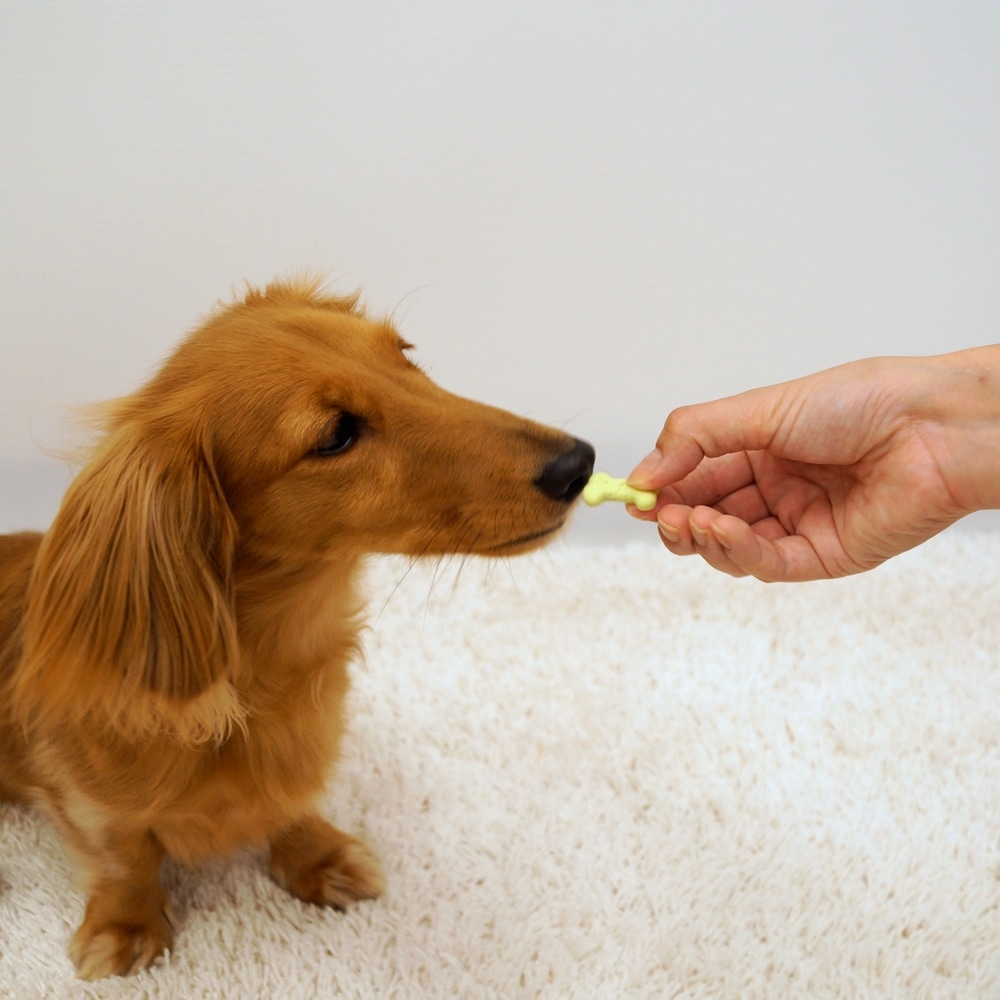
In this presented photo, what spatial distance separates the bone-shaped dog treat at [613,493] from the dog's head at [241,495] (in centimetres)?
6

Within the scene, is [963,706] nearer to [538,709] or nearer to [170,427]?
[538,709]

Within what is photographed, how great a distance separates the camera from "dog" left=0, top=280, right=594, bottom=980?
4.04 ft

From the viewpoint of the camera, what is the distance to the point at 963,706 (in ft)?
6.97

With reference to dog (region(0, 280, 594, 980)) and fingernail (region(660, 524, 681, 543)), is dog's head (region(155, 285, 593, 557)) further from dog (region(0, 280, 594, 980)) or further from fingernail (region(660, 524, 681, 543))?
fingernail (region(660, 524, 681, 543))

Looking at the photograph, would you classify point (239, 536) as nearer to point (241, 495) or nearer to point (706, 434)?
point (241, 495)

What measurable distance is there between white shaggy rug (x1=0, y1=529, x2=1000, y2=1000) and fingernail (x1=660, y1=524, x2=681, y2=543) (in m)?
0.46

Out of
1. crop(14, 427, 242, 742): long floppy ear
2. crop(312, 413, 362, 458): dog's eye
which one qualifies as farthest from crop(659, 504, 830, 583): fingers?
crop(14, 427, 242, 742): long floppy ear

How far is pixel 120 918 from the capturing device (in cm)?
161

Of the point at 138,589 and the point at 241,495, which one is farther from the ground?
the point at 241,495

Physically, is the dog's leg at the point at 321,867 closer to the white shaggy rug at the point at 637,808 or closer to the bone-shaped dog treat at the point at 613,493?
the white shaggy rug at the point at 637,808

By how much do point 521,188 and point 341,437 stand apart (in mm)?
1182

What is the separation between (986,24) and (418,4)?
1.27 meters

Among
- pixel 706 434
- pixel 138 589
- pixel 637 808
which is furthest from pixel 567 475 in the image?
pixel 637 808

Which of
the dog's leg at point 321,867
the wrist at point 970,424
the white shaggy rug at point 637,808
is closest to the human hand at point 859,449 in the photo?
the wrist at point 970,424
